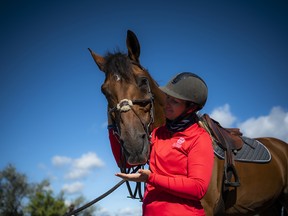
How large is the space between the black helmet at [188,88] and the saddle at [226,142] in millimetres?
1208

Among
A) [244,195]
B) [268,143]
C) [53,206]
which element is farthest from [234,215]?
[53,206]

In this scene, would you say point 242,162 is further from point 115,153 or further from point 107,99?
point 107,99

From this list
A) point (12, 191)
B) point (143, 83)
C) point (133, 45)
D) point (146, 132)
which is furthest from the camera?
point (12, 191)

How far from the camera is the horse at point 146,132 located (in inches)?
134

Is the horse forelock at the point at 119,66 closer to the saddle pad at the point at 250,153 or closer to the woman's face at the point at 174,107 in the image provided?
the woman's face at the point at 174,107

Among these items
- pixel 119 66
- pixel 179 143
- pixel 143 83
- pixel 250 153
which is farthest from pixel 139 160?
pixel 250 153

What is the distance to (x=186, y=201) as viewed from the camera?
2.35m

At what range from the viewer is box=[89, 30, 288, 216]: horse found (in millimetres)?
3402

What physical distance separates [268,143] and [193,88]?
3.14m

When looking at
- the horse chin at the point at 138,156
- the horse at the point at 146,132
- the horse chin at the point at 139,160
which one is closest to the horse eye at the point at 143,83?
the horse at the point at 146,132

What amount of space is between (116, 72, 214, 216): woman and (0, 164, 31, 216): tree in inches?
1899

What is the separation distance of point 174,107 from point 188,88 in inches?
7.8

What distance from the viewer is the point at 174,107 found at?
8.80ft

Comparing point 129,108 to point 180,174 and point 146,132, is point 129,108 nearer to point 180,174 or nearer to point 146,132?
point 146,132
